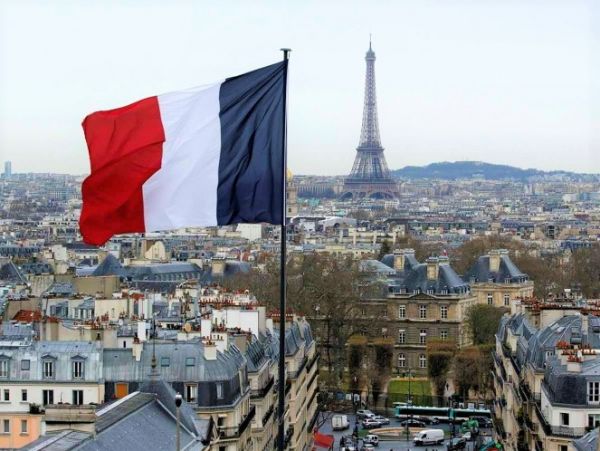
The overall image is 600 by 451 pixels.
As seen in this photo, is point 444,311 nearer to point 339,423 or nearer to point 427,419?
point 427,419

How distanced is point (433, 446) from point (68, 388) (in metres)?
23.6

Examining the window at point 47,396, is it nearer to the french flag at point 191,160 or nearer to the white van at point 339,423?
the french flag at point 191,160

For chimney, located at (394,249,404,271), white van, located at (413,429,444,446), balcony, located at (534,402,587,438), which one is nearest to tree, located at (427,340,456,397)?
white van, located at (413,429,444,446)

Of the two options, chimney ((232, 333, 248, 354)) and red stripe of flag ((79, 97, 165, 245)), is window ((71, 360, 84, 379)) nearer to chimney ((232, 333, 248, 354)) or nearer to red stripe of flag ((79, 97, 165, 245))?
chimney ((232, 333, 248, 354))

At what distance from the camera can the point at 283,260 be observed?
692 inches

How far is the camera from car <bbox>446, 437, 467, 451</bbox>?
188 feet

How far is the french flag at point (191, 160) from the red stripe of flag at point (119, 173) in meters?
0.01

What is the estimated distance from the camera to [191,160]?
18344mm

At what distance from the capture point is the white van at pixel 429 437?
5944cm

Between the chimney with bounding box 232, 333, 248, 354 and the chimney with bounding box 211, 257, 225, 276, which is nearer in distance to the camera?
the chimney with bounding box 232, 333, 248, 354

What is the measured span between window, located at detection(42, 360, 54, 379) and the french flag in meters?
20.0

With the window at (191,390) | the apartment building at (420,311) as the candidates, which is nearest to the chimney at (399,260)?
the apartment building at (420,311)

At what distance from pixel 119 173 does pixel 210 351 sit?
20154 mm

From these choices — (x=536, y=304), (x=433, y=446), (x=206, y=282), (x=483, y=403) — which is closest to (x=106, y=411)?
(x=536, y=304)
